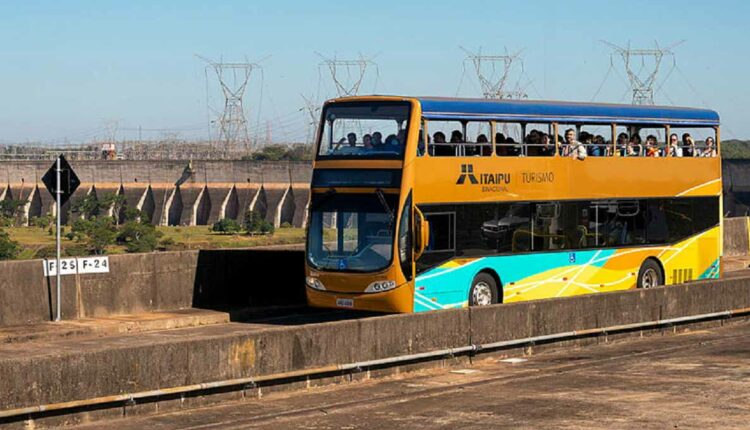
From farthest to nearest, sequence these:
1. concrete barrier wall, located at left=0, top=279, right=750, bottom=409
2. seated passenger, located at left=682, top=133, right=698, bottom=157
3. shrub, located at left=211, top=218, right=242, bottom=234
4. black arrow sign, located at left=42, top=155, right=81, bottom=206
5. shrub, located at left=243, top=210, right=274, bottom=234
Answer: shrub, located at left=211, top=218, right=242, bottom=234, shrub, located at left=243, top=210, right=274, bottom=234, seated passenger, located at left=682, top=133, right=698, bottom=157, black arrow sign, located at left=42, top=155, right=81, bottom=206, concrete barrier wall, located at left=0, top=279, right=750, bottom=409

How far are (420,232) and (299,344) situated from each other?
6.91 metres

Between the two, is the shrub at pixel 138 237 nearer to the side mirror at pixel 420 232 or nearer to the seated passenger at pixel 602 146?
the seated passenger at pixel 602 146

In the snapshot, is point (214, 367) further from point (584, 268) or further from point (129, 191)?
point (129, 191)

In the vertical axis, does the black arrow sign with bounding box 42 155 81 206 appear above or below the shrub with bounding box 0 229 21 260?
above

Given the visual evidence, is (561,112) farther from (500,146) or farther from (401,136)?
(401,136)

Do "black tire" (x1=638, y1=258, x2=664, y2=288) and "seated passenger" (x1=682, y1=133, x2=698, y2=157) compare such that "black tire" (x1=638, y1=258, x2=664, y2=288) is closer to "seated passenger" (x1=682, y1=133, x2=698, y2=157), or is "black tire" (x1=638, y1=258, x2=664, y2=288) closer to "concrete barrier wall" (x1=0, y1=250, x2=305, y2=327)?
"seated passenger" (x1=682, y1=133, x2=698, y2=157)

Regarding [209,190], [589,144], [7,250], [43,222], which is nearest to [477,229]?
[589,144]

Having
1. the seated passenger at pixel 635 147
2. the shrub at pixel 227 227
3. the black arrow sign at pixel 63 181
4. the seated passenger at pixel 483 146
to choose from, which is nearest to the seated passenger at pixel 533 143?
the seated passenger at pixel 483 146

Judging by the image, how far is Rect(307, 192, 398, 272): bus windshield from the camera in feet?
89.4

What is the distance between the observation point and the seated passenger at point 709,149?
3484 cm

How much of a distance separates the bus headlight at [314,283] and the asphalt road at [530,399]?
5.10 m

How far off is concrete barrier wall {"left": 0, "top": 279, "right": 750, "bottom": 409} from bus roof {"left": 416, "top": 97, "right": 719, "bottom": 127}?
180 inches

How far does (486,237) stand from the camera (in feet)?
95.6

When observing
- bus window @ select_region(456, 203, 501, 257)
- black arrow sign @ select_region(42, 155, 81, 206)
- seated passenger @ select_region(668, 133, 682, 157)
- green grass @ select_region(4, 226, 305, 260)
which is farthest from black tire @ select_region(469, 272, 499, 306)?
green grass @ select_region(4, 226, 305, 260)
